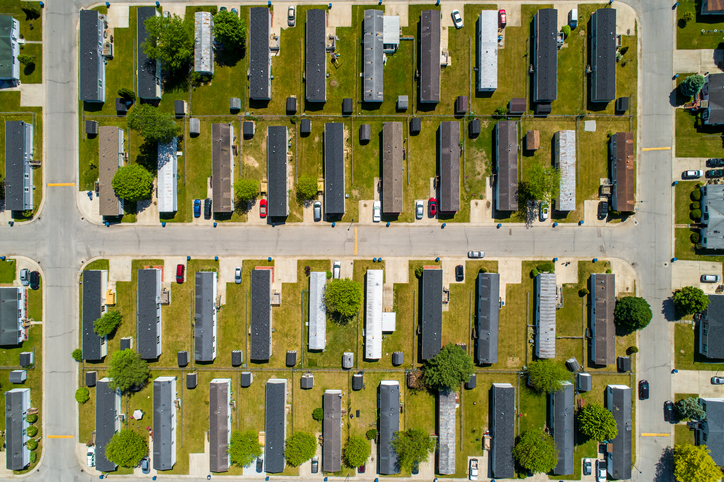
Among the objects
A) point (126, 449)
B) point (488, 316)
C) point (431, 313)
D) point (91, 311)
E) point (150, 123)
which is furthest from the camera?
point (91, 311)

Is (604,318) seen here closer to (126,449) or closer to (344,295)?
(344,295)

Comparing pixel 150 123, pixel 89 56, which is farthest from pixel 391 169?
pixel 89 56

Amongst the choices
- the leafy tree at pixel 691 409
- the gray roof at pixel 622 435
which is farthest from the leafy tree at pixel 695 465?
the gray roof at pixel 622 435

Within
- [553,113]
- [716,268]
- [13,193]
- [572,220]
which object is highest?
[553,113]

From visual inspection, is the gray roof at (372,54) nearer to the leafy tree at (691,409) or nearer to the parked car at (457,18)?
the parked car at (457,18)

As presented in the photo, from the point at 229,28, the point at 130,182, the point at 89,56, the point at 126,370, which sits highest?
the point at 229,28

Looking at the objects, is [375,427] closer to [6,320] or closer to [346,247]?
[346,247]

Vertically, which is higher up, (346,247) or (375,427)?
(346,247)

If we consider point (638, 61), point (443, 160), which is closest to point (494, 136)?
point (443, 160)
